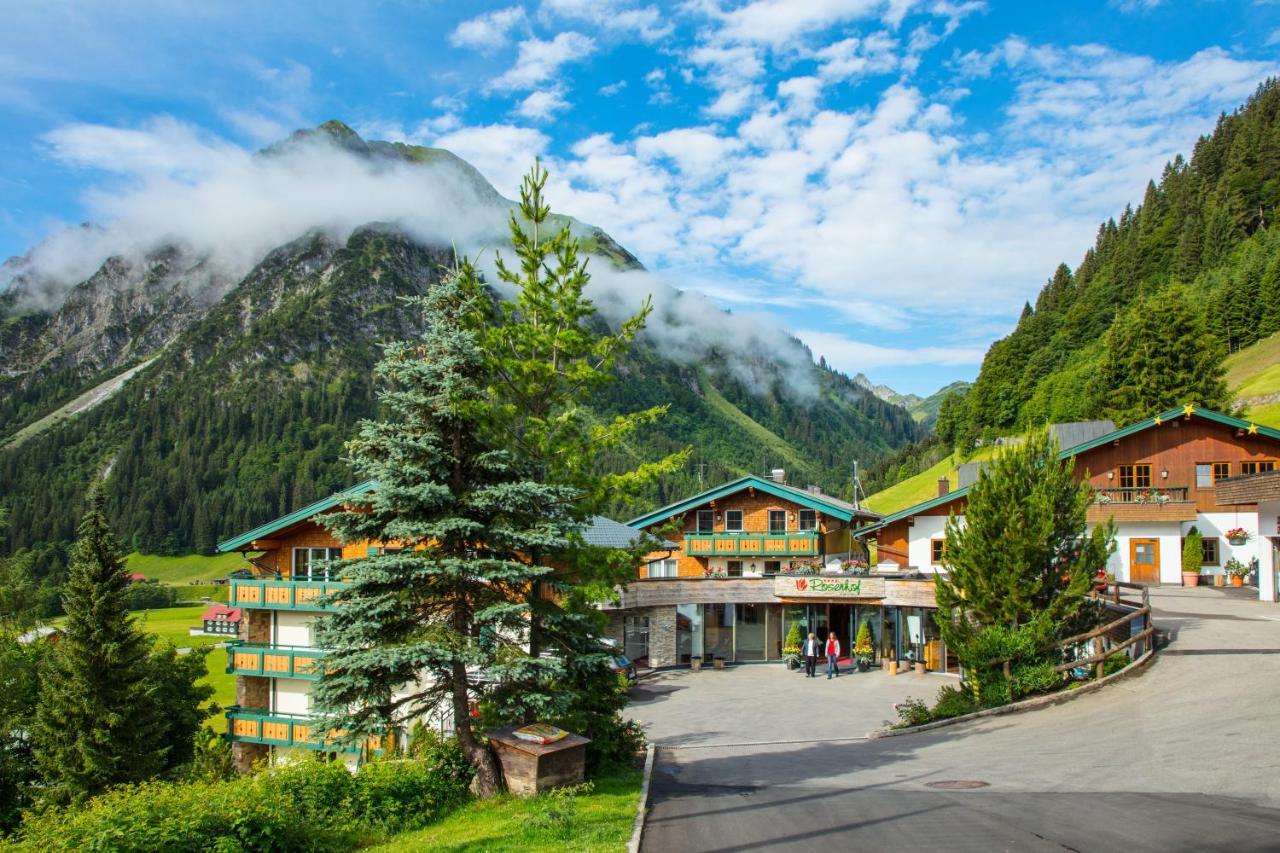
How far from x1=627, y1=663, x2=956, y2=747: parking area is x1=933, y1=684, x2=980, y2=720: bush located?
2116 mm

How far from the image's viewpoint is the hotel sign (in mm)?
36312

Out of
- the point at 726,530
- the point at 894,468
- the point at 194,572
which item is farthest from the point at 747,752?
the point at 194,572

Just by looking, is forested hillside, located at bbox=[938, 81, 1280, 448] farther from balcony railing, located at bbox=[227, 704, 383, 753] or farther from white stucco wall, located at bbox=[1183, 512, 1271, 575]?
balcony railing, located at bbox=[227, 704, 383, 753]

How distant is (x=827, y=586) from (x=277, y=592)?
22.0 meters

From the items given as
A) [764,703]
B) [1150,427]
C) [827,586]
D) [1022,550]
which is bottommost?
[764,703]

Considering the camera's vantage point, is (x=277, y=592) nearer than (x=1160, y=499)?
Yes

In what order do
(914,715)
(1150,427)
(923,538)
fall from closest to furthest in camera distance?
(914,715), (923,538), (1150,427)

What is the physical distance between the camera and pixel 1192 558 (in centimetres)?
3978

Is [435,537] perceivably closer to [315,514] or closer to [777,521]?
[315,514]

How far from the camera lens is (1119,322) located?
271ft

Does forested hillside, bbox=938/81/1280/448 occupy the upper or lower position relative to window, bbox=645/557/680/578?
upper

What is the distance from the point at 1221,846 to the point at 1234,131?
566ft

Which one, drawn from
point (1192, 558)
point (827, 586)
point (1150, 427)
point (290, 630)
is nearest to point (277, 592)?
point (290, 630)

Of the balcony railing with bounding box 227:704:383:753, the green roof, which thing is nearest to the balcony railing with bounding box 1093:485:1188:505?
the green roof
